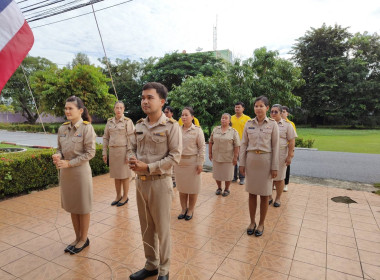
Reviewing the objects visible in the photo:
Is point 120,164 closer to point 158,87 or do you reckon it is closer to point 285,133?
point 158,87

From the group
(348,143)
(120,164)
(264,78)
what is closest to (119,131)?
(120,164)

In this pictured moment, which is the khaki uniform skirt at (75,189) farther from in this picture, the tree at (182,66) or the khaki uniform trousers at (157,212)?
the tree at (182,66)

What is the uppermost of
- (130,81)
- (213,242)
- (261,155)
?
(130,81)

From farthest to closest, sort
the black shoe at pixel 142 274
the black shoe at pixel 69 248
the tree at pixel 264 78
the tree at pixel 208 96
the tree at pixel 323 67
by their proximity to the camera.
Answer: the tree at pixel 323 67, the tree at pixel 208 96, the tree at pixel 264 78, the black shoe at pixel 69 248, the black shoe at pixel 142 274

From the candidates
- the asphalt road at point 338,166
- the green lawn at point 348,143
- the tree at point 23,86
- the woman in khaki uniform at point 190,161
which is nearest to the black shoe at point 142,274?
the woman in khaki uniform at point 190,161

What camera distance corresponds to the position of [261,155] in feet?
10.6

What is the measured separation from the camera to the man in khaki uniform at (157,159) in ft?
7.09

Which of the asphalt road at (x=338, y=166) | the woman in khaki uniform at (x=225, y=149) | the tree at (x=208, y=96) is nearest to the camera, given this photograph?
the woman in khaki uniform at (x=225, y=149)

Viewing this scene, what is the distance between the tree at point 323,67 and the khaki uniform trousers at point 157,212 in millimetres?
25604

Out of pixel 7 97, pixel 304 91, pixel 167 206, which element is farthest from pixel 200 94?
pixel 7 97

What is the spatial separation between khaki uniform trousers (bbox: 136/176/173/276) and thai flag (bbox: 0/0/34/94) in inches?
53.6

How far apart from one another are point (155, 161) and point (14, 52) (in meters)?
1.42

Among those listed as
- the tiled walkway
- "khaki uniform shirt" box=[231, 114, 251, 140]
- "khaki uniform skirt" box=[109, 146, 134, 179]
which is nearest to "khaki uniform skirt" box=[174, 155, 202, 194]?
the tiled walkway

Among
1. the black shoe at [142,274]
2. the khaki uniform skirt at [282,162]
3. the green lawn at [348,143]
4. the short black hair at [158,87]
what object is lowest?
the green lawn at [348,143]
